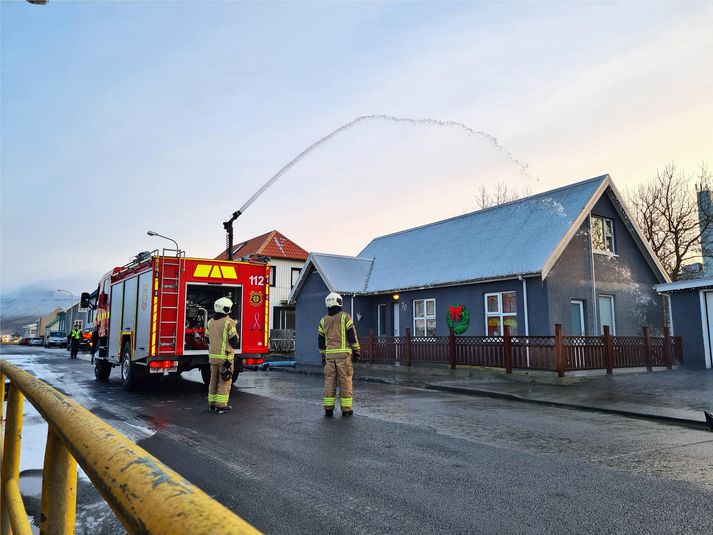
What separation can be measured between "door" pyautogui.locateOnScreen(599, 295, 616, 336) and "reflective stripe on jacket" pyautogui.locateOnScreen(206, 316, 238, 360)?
45.5 feet

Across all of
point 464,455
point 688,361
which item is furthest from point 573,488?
point 688,361

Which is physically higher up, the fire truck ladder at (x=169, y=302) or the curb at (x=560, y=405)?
the fire truck ladder at (x=169, y=302)

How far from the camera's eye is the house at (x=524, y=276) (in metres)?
17.5

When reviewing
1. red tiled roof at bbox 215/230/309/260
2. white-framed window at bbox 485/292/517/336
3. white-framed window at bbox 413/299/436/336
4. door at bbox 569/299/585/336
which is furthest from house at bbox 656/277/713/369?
red tiled roof at bbox 215/230/309/260

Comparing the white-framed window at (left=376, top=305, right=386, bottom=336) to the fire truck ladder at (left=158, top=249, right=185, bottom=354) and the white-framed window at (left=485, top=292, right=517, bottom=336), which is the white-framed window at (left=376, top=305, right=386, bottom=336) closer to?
the white-framed window at (left=485, top=292, right=517, bottom=336)

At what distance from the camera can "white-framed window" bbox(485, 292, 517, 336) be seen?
18.2m

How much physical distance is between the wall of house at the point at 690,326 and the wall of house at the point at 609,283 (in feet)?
5.03

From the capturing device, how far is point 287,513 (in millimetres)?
4504

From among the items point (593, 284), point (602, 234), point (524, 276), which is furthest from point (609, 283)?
point (524, 276)

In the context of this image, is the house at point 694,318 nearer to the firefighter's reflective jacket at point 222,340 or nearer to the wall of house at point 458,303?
the wall of house at point 458,303

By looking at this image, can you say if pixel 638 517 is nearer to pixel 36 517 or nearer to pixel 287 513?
pixel 287 513

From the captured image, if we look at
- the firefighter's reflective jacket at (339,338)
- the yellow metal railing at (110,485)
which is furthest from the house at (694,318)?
the yellow metal railing at (110,485)

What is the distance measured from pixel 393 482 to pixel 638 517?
7.00 feet

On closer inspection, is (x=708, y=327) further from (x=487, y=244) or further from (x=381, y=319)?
(x=381, y=319)
